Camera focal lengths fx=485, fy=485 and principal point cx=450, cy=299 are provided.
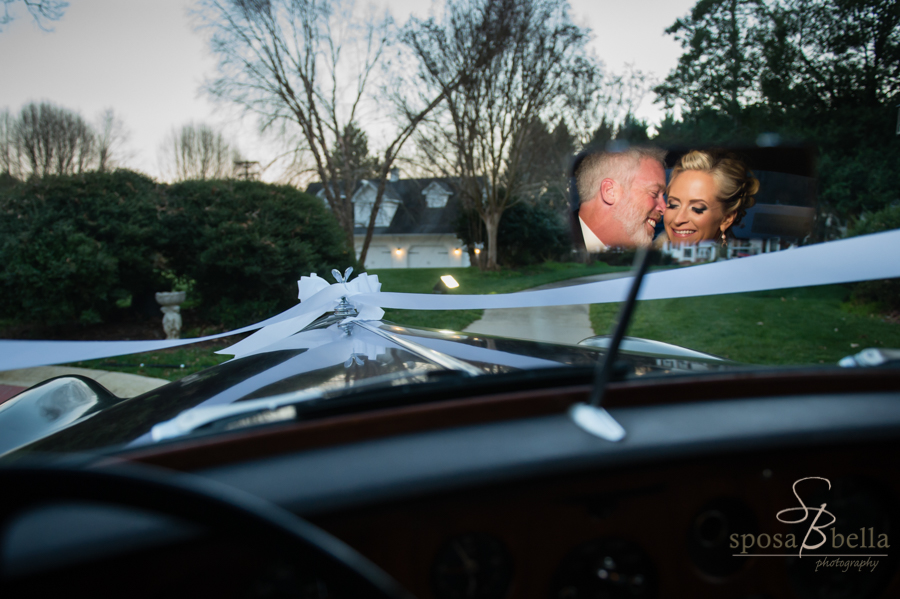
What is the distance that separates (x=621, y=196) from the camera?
226 centimetres

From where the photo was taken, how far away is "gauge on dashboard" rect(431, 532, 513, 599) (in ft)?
2.55

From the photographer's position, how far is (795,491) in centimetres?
88

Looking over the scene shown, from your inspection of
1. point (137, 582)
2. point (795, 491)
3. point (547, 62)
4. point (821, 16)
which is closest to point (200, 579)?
point (137, 582)

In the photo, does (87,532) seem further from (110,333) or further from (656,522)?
(110,333)

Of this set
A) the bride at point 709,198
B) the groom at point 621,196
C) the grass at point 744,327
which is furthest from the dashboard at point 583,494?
the grass at point 744,327

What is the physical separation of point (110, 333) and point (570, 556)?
32.8 ft

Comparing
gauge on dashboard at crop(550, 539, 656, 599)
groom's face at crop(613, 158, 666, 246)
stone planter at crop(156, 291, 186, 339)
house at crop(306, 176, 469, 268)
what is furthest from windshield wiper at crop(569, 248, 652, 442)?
house at crop(306, 176, 469, 268)

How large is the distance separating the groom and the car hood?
552mm

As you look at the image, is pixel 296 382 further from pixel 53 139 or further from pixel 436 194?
pixel 53 139

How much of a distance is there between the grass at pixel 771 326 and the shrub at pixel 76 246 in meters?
7.82

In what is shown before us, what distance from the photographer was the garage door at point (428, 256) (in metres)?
27.4

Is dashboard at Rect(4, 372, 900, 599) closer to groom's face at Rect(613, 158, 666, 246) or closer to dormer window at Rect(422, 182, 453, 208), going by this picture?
groom's face at Rect(613, 158, 666, 246)

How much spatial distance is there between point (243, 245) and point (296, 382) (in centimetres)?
775

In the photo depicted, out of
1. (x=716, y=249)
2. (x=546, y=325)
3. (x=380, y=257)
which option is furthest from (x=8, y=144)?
(x=716, y=249)
